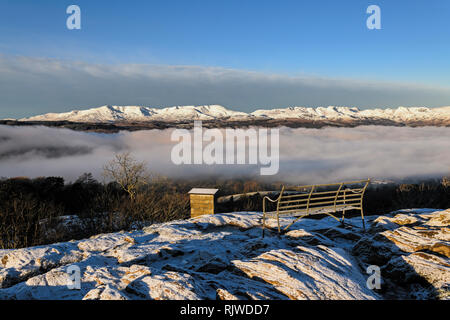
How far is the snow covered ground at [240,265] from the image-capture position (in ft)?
15.6

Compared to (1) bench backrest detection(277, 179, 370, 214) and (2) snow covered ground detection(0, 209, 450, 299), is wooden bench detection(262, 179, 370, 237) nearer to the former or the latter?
(1) bench backrest detection(277, 179, 370, 214)

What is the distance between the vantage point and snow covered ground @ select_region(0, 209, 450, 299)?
4.76 metres

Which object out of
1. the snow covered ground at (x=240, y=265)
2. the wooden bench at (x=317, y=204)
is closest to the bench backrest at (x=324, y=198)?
the wooden bench at (x=317, y=204)

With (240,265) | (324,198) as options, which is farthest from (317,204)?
(240,265)

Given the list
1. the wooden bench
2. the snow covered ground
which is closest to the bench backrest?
the wooden bench

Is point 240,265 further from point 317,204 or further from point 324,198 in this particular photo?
point 317,204

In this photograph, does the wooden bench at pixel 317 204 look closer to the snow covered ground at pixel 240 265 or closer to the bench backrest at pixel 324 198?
the bench backrest at pixel 324 198

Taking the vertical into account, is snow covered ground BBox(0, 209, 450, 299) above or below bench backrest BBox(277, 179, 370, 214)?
below

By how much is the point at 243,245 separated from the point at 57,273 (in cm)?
395

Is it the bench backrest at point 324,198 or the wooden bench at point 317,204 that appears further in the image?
the wooden bench at point 317,204

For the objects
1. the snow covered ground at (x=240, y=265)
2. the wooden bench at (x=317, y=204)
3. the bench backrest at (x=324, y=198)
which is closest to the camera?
the snow covered ground at (x=240, y=265)
